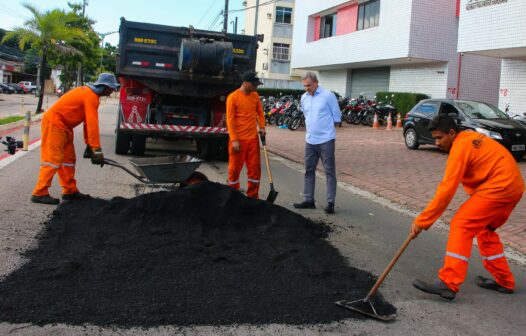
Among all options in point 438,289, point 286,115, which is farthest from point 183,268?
point 286,115

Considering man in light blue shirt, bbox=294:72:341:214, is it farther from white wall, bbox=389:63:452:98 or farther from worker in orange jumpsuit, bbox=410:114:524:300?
white wall, bbox=389:63:452:98

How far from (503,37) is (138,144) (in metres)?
10.8

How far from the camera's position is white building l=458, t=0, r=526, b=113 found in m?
15.2

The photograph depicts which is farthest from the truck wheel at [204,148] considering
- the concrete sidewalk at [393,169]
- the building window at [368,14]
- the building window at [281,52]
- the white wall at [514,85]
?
the building window at [281,52]

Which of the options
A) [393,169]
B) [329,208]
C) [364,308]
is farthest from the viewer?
[393,169]

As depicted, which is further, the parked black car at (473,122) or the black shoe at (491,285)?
the parked black car at (473,122)

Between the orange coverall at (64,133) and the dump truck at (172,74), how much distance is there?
3.86 meters

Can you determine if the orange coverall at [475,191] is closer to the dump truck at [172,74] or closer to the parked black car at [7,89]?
the dump truck at [172,74]

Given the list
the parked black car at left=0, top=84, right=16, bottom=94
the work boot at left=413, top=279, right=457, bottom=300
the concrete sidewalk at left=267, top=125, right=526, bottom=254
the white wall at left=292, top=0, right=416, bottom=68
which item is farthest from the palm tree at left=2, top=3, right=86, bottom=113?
the parked black car at left=0, top=84, right=16, bottom=94

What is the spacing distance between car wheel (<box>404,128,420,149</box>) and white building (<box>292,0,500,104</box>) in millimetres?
4991

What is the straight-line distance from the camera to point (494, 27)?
15883mm

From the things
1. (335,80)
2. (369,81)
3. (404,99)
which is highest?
(335,80)

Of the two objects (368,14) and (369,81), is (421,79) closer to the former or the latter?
(368,14)

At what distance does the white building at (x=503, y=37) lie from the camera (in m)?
15.2
